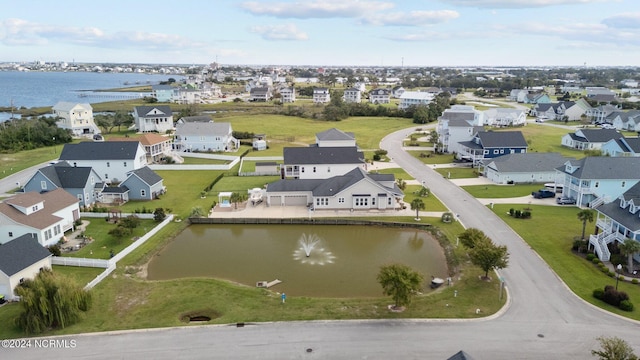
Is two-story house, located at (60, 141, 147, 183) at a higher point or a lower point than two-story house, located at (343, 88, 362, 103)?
lower

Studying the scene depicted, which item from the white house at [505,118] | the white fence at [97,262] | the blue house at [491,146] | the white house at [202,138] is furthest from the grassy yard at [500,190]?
the white house at [505,118]

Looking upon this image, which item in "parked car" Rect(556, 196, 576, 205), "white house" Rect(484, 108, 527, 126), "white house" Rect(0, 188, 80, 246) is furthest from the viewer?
"white house" Rect(484, 108, 527, 126)

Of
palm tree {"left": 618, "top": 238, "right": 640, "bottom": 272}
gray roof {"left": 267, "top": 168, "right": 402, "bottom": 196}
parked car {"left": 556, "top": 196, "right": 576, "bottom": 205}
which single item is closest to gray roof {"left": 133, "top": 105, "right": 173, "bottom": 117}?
gray roof {"left": 267, "top": 168, "right": 402, "bottom": 196}

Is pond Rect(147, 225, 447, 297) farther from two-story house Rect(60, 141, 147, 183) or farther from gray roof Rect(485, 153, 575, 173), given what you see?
gray roof Rect(485, 153, 575, 173)

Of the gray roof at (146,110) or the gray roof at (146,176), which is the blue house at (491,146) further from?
the gray roof at (146,110)

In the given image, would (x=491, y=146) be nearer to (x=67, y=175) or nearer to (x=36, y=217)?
(x=67, y=175)

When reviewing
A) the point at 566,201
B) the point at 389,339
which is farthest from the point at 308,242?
the point at 566,201
